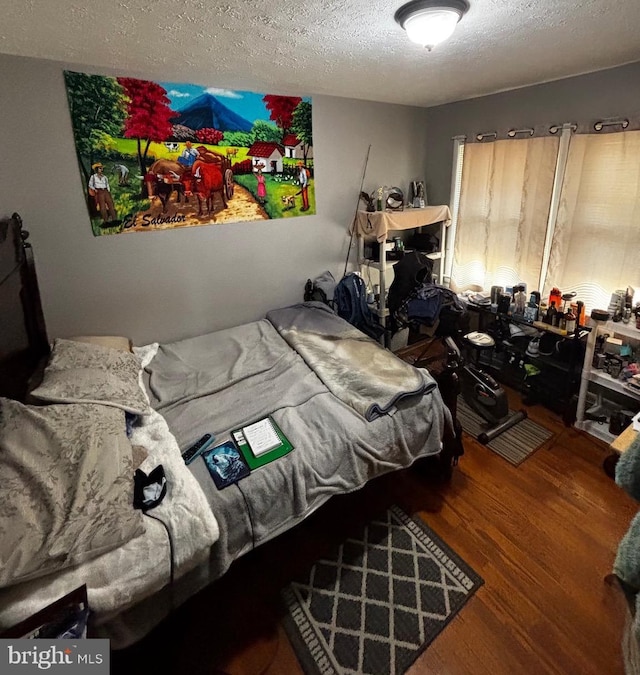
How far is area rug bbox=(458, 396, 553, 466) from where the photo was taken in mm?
2388

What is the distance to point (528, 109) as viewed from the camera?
262 cm

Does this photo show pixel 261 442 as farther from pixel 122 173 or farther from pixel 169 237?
pixel 122 173

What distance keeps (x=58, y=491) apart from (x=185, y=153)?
209 cm

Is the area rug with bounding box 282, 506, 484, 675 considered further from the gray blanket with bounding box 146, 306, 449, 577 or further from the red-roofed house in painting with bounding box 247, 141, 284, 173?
the red-roofed house in painting with bounding box 247, 141, 284, 173

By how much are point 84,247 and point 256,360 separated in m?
1.25

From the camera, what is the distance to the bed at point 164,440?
3.60 feet

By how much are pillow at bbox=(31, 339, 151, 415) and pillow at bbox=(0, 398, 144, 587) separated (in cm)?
15

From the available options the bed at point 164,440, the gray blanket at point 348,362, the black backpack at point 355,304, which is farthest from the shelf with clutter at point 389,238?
the bed at point 164,440

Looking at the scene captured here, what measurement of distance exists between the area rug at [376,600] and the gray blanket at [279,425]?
387 mm

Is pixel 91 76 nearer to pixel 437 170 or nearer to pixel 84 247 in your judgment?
pixel 84 247

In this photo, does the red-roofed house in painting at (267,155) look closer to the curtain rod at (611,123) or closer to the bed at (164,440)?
the bed at (164,440)

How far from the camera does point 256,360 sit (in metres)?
2.41

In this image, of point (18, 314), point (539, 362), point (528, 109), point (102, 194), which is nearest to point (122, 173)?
point (102, 194)

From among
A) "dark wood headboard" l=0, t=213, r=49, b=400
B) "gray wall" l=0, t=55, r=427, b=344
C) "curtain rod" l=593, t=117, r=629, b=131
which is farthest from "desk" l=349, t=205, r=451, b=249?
"dark wood headboard" l=0, t=213, r=49, b=400
